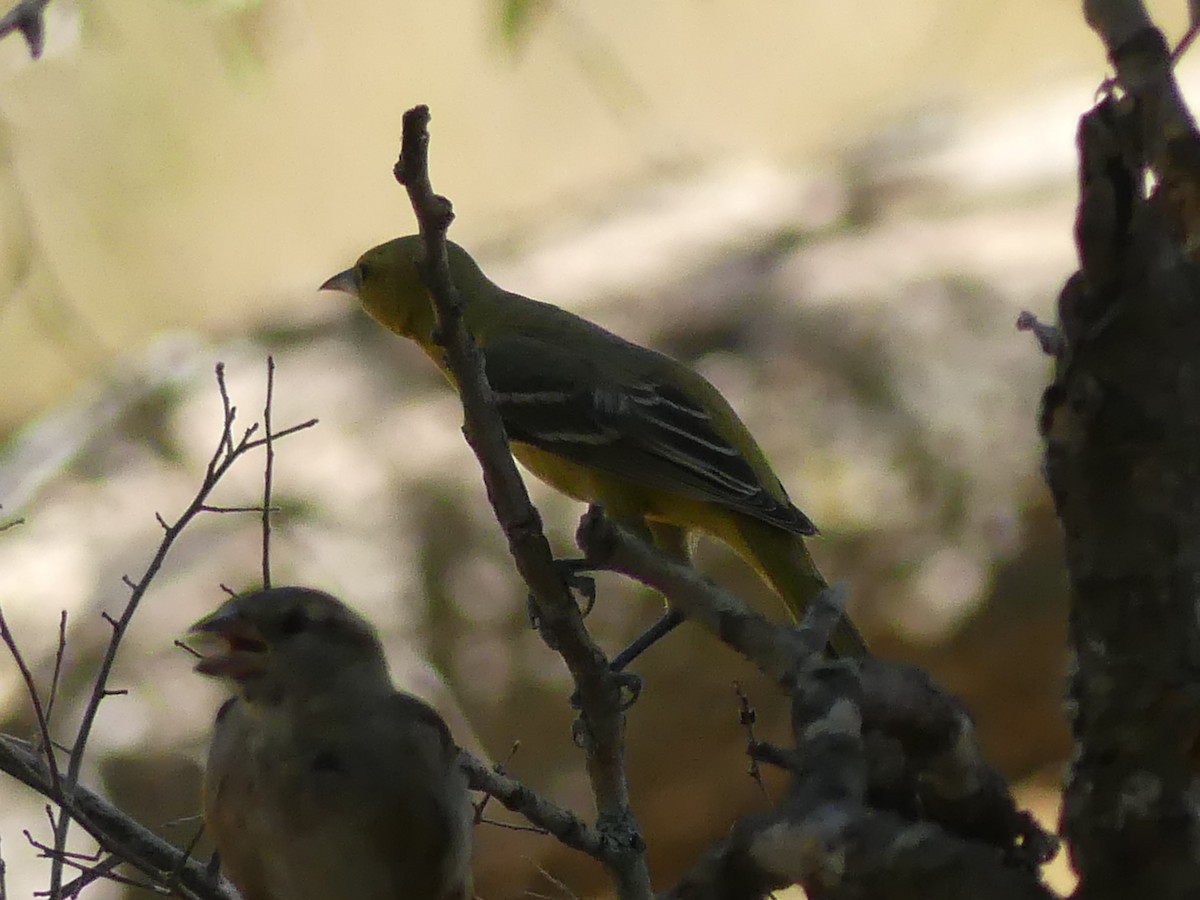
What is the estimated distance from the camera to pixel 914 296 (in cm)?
511

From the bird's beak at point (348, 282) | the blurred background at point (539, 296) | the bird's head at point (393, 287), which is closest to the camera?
the bird's head at point (393, 287)

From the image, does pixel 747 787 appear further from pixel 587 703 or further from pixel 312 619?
pixel 312 619

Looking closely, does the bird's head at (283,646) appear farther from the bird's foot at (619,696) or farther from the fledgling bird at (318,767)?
the bird's foot at (619,696)

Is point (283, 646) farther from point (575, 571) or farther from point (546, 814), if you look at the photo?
point (575, 571)

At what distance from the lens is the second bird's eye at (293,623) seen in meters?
1.43

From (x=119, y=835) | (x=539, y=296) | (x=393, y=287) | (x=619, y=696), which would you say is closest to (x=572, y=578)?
(x=619, y=696)

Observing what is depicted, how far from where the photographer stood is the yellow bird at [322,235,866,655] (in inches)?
104

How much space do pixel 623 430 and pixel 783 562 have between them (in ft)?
1.23

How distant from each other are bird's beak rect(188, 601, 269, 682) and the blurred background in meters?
1.70

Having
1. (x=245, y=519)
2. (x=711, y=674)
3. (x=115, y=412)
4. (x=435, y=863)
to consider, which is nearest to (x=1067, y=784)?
(x=435, y=863)

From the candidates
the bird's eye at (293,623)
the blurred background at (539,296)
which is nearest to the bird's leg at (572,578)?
the bird's eye at (293,623)

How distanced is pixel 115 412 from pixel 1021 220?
328 cm

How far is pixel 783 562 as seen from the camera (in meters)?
2.64

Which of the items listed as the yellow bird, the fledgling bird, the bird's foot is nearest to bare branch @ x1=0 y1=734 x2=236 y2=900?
the fledgling bird
